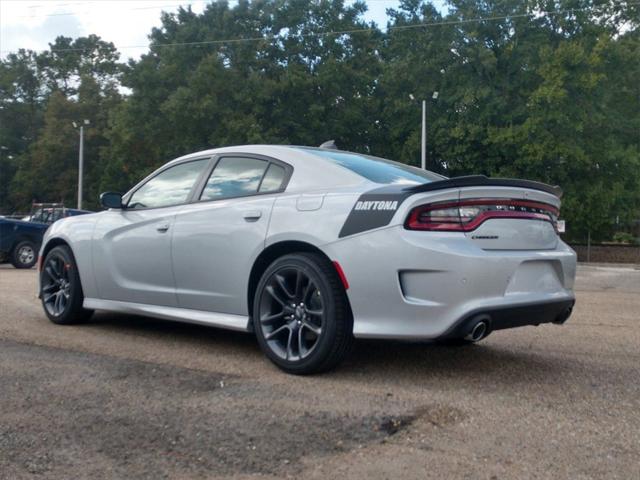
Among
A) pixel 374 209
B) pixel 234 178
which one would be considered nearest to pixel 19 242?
pixel 234 178

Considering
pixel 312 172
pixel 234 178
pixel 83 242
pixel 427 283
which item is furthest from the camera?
pixel 83 242

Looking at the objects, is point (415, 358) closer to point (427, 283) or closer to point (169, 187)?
point (427, 283)

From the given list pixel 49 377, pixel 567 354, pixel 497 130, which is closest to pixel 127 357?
pixel 49 377

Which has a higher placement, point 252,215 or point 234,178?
point 234,178

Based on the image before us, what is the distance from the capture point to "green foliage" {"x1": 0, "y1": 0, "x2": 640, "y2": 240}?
3056 centimetres

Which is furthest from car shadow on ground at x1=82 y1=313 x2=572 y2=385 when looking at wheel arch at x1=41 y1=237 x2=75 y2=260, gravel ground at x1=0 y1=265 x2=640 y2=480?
wheel arch at x1=41 y1=237 x2=75 y2=260

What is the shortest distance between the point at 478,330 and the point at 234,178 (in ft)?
7.06

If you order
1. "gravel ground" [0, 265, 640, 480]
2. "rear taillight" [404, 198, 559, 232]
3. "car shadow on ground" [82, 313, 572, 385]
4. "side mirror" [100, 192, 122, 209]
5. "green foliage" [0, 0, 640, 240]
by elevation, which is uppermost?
"green foliage" [0, 0, 640, 240]

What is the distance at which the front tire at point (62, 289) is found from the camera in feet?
20.9

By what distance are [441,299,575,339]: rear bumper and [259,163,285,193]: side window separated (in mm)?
1611

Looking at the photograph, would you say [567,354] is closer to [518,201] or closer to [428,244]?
[518,201]

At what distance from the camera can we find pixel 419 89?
111ft

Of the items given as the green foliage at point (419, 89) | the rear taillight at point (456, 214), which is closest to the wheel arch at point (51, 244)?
the rear taillight at point (456, 214)

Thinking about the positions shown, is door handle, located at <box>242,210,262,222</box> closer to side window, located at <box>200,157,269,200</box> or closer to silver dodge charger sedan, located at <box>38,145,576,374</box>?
silver dodge charger sedan, located at <box>38,145,576,374</box>
